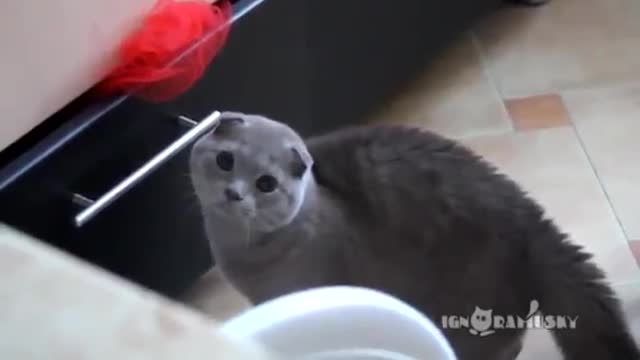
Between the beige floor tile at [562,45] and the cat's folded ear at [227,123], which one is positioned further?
the beige floor tile at [562,45]

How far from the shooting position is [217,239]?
130 centimetres

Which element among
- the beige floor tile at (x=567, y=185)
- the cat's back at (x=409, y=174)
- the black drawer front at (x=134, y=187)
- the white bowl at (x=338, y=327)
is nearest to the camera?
the white bowl at (x=338, y=327)

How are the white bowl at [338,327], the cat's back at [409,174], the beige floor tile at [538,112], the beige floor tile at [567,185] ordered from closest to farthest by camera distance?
the white bowl at [338,327] < the cat's back at [409,174] < the beige floor tile at [567,185] < the beige floor tile at [538,112]

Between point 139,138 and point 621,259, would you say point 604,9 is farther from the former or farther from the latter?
point 139,138

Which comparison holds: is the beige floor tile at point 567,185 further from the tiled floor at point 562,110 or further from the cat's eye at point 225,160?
the cat's eye at point 225,160

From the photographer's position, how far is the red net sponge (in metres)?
1.22

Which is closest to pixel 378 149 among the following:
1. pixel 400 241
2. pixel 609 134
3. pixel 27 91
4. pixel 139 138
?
pixel 400 241

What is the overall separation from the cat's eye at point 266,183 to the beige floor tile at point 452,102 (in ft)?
2.02

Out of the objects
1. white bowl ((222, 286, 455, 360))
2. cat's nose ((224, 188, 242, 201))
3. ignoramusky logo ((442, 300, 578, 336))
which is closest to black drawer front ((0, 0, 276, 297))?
cat's nose ((224, 188, 242, 201))

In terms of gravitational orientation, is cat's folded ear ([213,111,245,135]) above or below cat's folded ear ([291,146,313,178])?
above

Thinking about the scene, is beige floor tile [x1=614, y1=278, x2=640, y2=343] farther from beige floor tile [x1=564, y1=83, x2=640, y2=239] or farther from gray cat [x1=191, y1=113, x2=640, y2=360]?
gray cat [x1=191, y1=113, x2=640, y2=360]

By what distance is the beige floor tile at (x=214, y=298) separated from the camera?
59.9 inches

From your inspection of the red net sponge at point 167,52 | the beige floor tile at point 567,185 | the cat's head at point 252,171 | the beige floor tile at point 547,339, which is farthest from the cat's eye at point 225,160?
the beige floor tile at point 567,185

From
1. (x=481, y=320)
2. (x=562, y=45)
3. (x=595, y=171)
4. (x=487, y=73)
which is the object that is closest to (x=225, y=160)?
(x=481, y=320)
